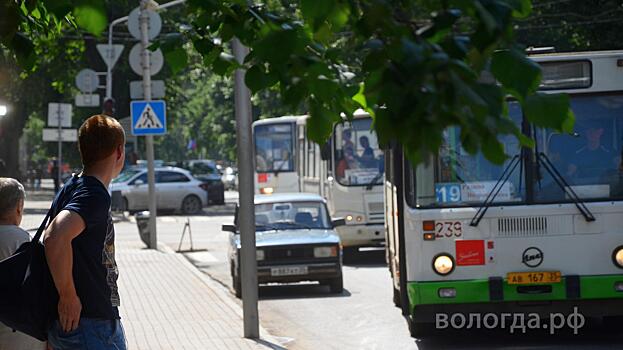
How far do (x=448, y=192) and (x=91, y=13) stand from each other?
747 centimetres

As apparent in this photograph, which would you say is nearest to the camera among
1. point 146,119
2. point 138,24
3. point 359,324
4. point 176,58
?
point 176,58

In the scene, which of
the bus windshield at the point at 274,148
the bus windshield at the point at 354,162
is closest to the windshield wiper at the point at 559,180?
the bus windshield at the point at 354,162

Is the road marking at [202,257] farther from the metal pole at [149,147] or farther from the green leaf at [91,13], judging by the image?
the green leaf at [91,13]

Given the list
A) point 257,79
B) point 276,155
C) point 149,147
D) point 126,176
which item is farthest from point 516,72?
point 126,176

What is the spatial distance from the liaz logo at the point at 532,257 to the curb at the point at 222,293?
2388 millimetres

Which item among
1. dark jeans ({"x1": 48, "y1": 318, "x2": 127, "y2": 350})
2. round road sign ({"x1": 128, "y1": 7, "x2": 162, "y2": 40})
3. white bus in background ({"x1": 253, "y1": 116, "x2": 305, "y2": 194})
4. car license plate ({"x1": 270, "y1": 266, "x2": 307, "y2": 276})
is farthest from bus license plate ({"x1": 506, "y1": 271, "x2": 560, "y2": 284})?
white bus in background ({"x1": 253, "y1": 116, "x2": 305, "y2": 194})

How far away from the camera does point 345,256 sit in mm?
24359

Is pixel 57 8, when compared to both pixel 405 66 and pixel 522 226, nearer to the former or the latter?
pixel 405 66

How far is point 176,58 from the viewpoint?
235 inches

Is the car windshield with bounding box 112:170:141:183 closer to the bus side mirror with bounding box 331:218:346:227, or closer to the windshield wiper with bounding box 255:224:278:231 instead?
the windshield wiper with bounding box 255:224:278:231

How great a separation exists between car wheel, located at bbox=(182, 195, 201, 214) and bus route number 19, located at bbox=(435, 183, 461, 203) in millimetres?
33452

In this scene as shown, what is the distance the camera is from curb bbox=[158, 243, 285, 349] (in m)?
12.1

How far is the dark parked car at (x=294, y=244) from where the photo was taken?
683 inches

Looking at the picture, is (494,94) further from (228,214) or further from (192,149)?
(192,149)
